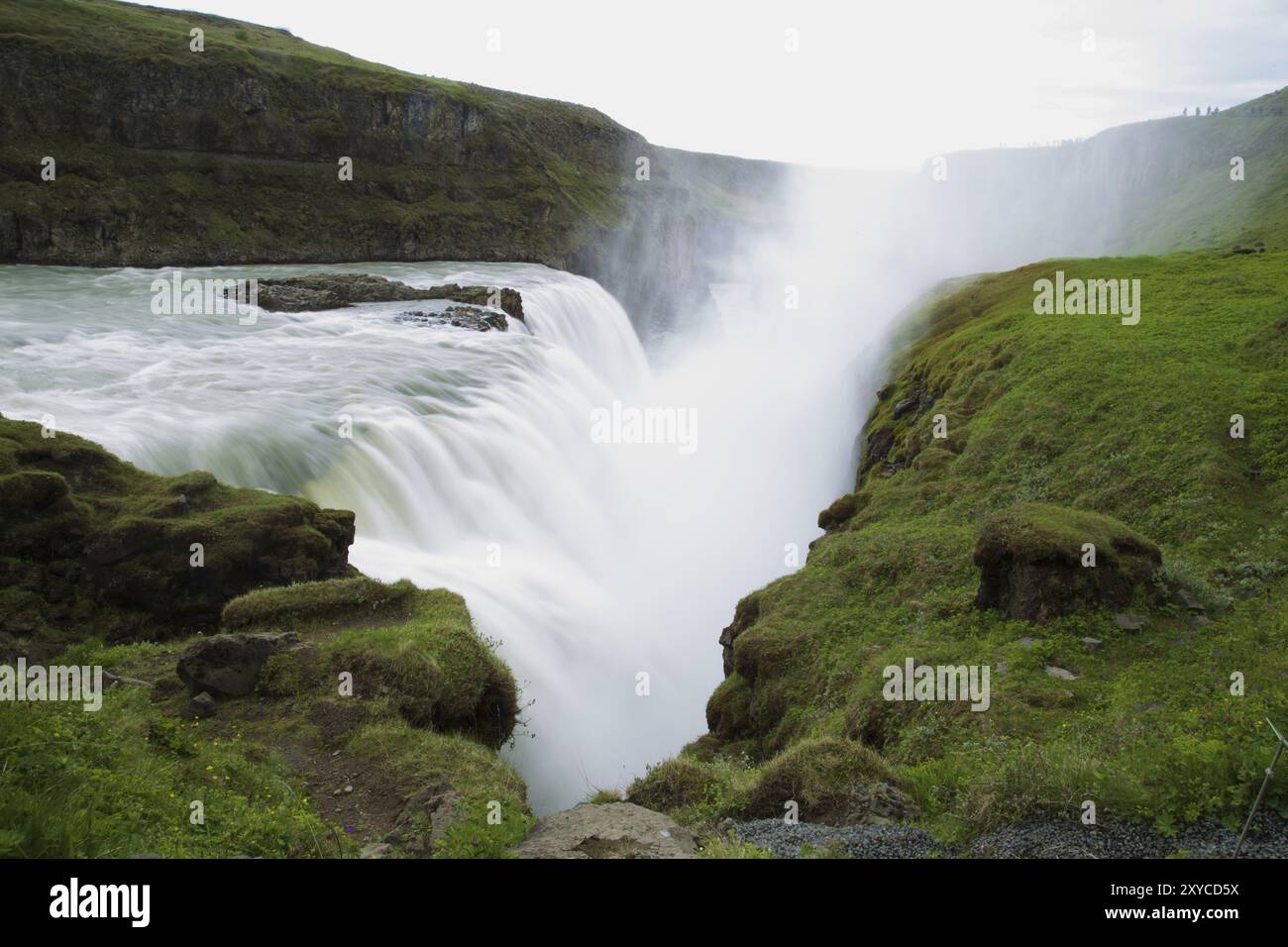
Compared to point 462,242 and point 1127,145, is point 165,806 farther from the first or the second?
point 1127,145

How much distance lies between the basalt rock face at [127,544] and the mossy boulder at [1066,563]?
12.9 metres

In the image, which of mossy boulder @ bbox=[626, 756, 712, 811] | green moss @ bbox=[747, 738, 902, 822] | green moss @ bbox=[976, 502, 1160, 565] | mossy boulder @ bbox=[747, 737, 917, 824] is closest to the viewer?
mossy boulder @ bbox=[747, 737, 917, 824]

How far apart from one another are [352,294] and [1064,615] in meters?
44.5

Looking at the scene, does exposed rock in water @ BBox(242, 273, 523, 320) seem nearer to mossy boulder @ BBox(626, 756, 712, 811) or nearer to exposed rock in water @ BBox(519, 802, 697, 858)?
mossy boulder @ BBox(626, 756, 712, 811)

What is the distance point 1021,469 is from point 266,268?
6125 centimetres

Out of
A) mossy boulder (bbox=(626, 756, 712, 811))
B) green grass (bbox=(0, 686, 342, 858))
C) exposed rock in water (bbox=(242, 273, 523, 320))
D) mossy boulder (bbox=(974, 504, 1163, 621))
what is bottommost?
mossy boulder (bbox=(626, 756, 712, 811))

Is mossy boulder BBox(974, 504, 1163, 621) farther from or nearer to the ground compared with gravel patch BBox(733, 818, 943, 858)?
farther from the ground

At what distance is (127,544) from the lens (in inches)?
631

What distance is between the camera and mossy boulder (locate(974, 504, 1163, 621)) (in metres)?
14.3

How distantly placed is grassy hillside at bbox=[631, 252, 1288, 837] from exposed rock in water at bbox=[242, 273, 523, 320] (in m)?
29.4

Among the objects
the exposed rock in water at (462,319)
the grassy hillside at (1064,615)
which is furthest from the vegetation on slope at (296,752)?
the exposed rock in water at (462,319)

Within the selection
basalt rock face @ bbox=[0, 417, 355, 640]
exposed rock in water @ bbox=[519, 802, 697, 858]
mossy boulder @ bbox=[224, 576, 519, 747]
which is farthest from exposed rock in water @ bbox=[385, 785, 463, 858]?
basalt rock face @ bbox=[0, 417, 355, 640]

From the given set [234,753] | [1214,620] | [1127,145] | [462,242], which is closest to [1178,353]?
[1214,620]

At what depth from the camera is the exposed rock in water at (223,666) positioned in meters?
12.4
